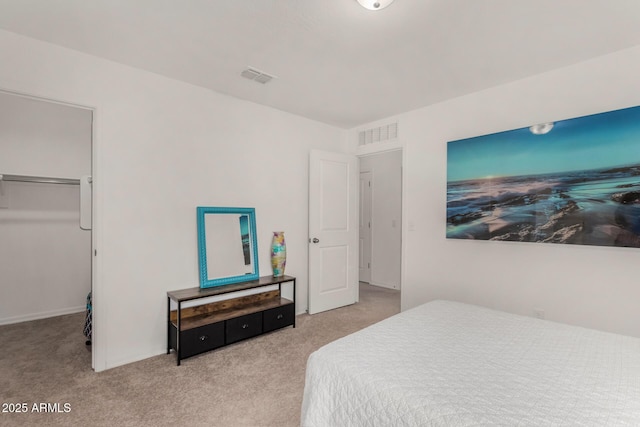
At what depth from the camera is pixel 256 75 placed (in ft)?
8.75

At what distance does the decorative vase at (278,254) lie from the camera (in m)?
3.39

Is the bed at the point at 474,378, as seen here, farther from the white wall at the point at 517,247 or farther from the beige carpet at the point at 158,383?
the white wall at the point at 517,247

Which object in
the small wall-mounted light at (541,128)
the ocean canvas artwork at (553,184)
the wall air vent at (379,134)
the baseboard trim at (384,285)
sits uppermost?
the wall air vent at (379,134)

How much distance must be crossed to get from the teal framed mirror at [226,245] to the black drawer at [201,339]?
413 mm

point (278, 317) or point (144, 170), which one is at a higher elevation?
point (144, 170)

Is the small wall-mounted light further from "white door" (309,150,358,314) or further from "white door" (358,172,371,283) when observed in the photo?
"white door" (358,172,371,283)

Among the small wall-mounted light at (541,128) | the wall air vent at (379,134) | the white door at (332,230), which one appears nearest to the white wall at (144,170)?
the white door at (332,230)

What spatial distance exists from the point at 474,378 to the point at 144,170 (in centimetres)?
276

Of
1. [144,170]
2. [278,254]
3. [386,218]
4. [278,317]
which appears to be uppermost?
[144,170]

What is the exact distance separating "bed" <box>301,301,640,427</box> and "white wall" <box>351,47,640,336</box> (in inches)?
37.3

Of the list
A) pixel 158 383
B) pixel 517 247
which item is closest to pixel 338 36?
pixel 517 247

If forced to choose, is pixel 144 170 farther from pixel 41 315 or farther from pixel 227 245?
pixel 41 315

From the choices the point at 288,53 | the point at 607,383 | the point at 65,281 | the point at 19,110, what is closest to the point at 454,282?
the point at 607,383

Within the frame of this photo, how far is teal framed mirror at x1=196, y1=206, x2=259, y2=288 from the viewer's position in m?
2.90
